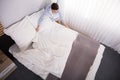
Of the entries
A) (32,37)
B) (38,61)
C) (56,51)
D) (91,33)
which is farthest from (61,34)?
(91,33)

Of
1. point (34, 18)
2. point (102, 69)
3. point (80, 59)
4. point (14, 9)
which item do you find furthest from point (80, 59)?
point (14, 9)

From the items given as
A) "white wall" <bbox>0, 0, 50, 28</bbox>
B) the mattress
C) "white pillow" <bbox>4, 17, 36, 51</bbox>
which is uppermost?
"white wall" <bbox>0, 0, 50, 28</bbox>

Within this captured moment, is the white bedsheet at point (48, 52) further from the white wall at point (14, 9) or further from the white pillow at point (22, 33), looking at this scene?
the white wall at point (14, 9)

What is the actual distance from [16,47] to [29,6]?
726mm

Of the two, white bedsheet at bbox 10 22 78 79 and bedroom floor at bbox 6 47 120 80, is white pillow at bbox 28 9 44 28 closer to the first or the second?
white bedsheet at bbox 10 22 78 79

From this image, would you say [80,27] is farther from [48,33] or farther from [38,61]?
[38,61]

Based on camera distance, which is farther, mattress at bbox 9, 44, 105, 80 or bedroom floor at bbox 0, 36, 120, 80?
bedroom floor at bbox 0, 36, 120, 80

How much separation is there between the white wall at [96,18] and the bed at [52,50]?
49 cm

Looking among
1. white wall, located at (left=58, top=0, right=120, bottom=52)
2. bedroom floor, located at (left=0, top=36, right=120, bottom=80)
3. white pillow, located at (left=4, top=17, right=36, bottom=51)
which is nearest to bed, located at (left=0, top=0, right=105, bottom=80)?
white pillow, located at (left=4, top=17, right=36, bottom=51)

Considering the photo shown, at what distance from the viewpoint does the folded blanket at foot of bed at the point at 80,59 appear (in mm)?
1580

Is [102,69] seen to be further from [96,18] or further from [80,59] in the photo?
[96,18]

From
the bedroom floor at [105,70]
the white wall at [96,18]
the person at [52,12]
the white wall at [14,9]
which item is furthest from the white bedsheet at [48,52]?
the white wall at [96,18]

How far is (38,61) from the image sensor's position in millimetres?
1674

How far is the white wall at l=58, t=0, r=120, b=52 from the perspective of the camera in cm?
192
